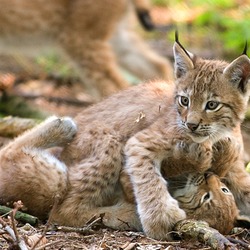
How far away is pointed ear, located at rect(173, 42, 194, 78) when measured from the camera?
4.60 m

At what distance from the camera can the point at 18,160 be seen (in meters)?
4.74

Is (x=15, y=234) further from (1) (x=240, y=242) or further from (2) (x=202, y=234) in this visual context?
(1) (x=240, y=242)

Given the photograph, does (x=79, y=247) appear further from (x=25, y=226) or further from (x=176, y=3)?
(x=176, y=3)

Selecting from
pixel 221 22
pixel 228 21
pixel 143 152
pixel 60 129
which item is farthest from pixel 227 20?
pixel 143 152

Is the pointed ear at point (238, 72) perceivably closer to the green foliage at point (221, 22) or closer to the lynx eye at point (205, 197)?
the lynx eye at point (205, 197)

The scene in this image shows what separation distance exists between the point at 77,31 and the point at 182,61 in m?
4.63

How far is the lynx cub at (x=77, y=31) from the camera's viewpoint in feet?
29.5

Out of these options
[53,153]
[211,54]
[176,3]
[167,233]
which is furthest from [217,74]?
[176,3]

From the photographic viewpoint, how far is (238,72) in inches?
175

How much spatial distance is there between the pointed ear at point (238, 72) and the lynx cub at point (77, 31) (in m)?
4.38

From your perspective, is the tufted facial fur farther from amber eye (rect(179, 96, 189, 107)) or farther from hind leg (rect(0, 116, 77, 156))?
hind leg (rect(0, 116, 77, 156))

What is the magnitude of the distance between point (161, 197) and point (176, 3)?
907cm

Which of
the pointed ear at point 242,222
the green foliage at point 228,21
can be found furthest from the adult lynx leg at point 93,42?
the pointed ear at point 242,222

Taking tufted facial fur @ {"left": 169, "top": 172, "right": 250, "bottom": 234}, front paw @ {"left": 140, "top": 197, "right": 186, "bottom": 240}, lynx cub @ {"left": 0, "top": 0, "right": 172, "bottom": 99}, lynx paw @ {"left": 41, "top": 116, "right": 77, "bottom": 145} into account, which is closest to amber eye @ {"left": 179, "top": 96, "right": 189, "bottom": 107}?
tufted facial fur @ {"left": 169, "top": 172, "right": 250, "bottom": 234}
